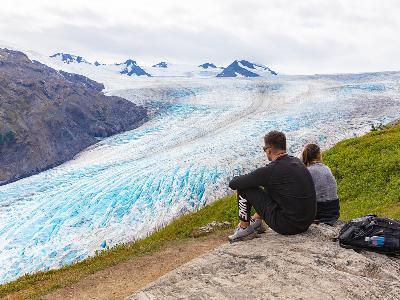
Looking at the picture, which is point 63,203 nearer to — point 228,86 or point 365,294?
point 365,294

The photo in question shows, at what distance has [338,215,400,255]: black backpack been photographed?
284 inches

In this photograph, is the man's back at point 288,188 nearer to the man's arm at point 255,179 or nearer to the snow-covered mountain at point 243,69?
the man's arm at point 255,179

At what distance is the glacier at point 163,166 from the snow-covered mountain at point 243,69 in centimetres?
9454

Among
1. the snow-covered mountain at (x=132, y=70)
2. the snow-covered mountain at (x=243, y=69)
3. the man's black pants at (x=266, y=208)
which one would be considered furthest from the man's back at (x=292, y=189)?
the snow-covered mountain at (x=132, y=70)

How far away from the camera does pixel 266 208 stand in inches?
307

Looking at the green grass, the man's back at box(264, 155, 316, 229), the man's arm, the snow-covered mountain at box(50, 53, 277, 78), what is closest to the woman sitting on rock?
the man's back at box(264, 155, 316, 229)

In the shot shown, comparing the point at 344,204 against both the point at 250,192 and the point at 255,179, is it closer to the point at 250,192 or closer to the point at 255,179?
the point at 250,192

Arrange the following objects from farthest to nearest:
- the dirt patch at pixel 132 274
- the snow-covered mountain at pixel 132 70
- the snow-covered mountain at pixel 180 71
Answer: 1. the snow-covered mountain at pixel 132 70
2. the snow-covered mountain at pixel 180 71
3. the dirt patch at pixel 132 274

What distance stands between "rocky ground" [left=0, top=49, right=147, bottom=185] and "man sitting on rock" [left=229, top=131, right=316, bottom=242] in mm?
34405

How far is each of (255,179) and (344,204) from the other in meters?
8.78

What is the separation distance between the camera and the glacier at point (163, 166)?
23891 millimetres

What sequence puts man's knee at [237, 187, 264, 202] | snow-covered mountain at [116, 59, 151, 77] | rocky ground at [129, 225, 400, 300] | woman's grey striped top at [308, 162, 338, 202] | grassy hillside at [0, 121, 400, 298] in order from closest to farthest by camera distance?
rocky ground at [129, 225, 400, 300], man's knee at [237, 187, 264, 202], woman's grey striped top at [308, 162, 338, 202], grassy hillside at [0, 121, 400, 298], snow-covered mountain at [116, 59, 151, 77]

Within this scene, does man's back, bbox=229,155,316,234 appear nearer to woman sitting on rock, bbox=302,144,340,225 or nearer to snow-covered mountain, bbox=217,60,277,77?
woman sitting on rock, bbox=302,144,340,225

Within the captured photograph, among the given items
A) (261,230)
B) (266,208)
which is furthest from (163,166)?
(266,208)
